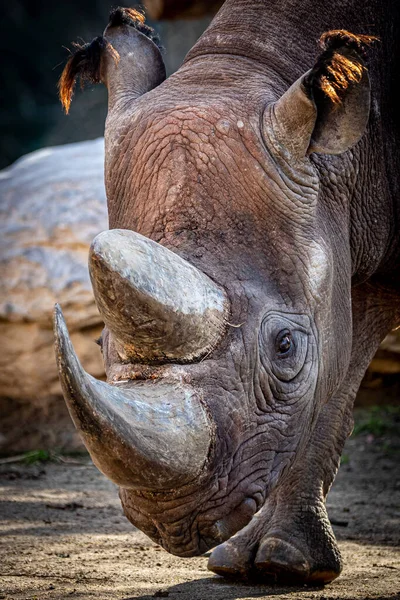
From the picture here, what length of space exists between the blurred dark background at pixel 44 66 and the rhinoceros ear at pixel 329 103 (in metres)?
9.53

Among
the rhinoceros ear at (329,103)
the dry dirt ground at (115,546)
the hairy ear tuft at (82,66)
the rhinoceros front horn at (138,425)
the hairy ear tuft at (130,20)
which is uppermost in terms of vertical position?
the hairy ear tuft at (130,20)

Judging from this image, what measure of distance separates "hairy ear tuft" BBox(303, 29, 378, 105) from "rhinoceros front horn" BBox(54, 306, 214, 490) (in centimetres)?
130

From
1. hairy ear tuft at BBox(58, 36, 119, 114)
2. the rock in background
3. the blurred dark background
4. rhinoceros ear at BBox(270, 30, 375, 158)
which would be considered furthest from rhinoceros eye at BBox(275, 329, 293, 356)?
the blurred dark background

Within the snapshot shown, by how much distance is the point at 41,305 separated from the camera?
8078 mm

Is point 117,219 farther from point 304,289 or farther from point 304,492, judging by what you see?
point 304,492

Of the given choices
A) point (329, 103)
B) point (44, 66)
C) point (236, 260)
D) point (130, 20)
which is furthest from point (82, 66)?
point (44, 66)

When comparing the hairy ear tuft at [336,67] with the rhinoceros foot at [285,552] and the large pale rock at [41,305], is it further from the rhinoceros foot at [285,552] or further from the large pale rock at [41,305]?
the large pale rock at [41,305]

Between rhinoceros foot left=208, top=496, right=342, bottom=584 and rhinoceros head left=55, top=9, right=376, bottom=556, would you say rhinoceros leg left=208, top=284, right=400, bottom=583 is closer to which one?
rhinoceros foot left=208, top=496, right=342, bottom=584

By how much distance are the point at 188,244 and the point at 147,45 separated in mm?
1439

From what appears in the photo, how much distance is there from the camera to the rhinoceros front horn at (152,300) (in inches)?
129

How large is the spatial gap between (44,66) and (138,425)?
13512 millimetres

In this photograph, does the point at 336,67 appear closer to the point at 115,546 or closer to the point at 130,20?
the point at 130,20

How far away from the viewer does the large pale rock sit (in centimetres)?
808

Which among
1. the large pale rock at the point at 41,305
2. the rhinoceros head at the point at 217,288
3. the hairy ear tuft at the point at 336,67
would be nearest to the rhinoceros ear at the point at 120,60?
the rhinoceros head at the point at 217,288
